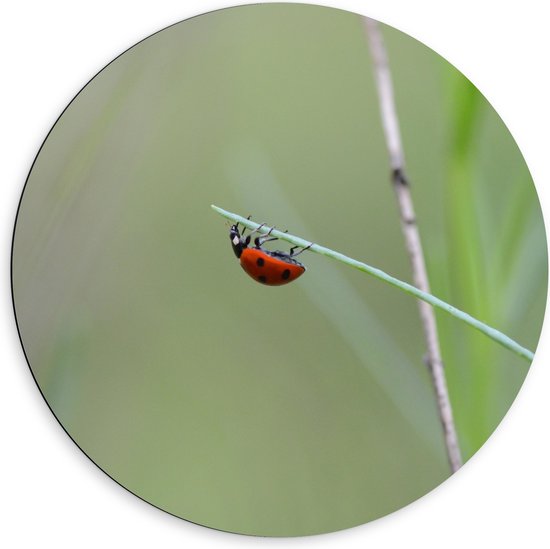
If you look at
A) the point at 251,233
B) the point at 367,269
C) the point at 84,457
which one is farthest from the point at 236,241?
the point at 84,457

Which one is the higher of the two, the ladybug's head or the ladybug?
the ladybug's head

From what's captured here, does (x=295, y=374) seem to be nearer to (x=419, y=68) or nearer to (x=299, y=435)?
(x=299, y=435)

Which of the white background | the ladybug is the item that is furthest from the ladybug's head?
the white background

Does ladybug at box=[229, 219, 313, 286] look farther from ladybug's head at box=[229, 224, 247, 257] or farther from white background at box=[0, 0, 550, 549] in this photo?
white background at box=[0, 0, 550, 549]

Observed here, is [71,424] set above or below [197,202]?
below

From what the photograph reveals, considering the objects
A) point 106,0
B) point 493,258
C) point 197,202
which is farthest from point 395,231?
point 106,0

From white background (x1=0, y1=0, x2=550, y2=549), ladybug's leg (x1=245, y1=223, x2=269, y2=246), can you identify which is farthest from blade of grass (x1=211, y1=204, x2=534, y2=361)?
white background (x1=0, y1=0, x2=550, y2=549)

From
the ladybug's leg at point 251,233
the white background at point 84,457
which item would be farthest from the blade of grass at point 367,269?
the white background at point 84,457

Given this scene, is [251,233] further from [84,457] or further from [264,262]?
[84,457]

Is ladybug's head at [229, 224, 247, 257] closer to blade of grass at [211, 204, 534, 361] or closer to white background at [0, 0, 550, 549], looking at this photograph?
blade of grass at [211, 204, 534, 361]
